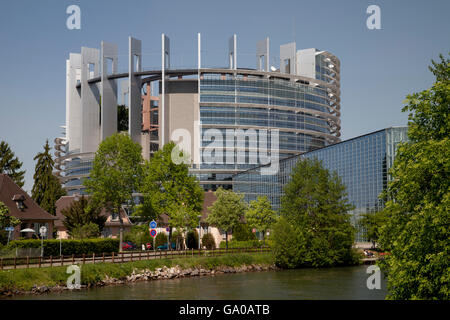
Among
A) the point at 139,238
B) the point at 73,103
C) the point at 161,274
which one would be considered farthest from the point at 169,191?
the point at 73,103

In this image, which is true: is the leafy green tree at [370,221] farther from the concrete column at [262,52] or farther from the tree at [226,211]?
the concrete column at [262,52]

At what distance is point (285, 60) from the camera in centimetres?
17600

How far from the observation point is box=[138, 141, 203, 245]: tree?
217ft

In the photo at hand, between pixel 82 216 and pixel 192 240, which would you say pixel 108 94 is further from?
pixel 82 216

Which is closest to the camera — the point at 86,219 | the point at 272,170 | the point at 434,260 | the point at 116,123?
the point at 434,260

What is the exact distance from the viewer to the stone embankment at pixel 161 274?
3669 cm

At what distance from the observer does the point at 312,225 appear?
6375cm

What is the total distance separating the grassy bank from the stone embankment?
28cm

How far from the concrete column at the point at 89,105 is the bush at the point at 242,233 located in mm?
107200

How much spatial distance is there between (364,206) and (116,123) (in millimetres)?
94956

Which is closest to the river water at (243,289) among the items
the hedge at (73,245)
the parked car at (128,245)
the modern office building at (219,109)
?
the hedge at (73,245)

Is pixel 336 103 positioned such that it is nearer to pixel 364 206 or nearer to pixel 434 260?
pixel 364 206

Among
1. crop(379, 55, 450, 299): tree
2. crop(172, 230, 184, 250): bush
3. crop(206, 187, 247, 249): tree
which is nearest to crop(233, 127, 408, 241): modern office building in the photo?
crop(206, 187, 247, 249): tree
